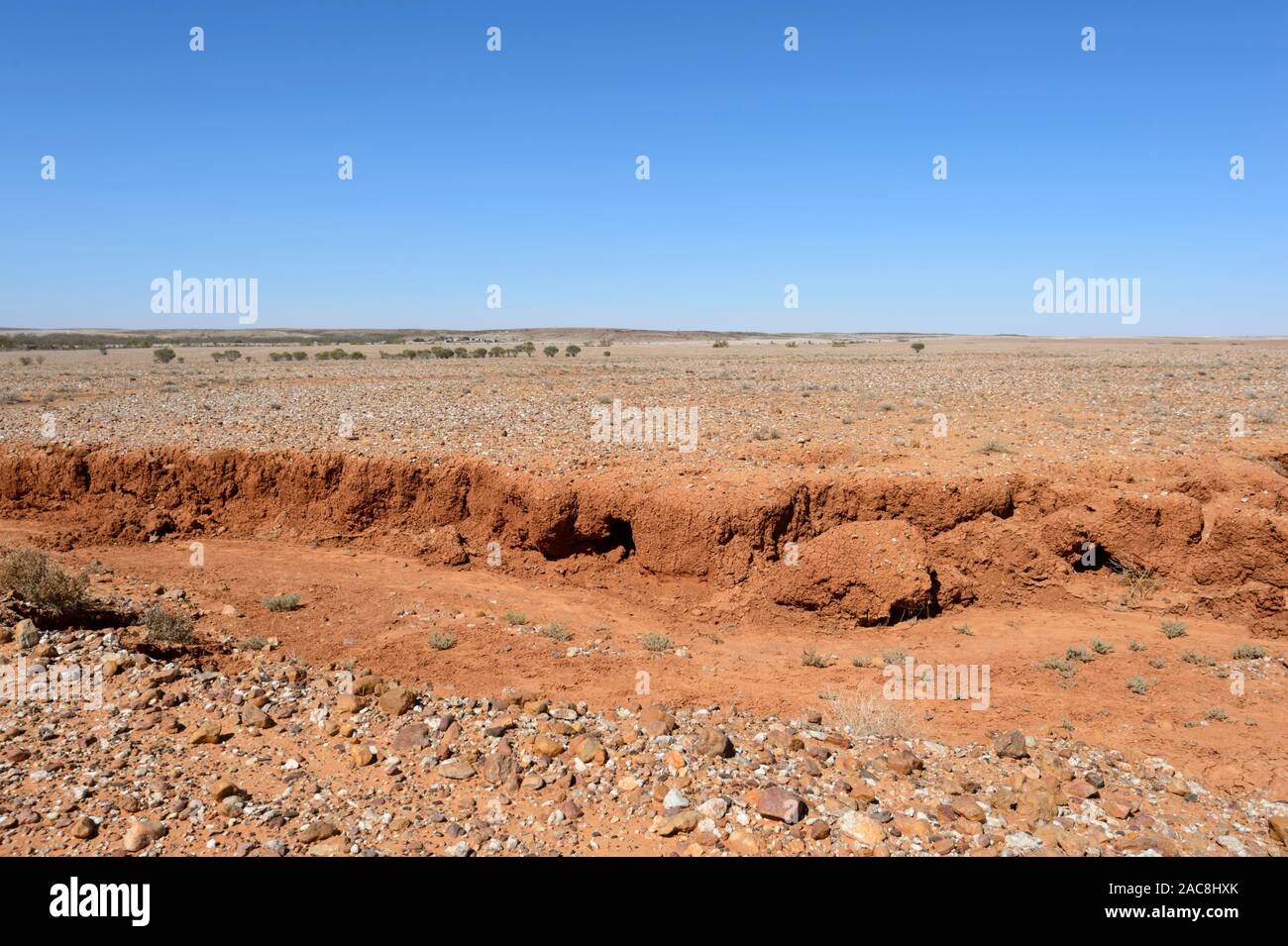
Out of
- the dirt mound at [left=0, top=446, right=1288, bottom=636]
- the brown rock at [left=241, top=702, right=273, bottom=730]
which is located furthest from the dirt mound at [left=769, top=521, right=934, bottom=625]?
the brown rock at [left=241, top=702, right=273, bottom=730]

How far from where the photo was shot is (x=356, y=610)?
9305 mm

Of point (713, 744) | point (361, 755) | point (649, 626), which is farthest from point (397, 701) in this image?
point (649, 626)

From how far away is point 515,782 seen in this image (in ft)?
16.6

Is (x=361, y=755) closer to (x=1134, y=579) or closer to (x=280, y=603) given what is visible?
(x=280, y=603)

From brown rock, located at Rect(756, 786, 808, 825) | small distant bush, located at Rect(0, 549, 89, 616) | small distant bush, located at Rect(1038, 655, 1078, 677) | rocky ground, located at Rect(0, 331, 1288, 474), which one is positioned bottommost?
small distant bush, located at Rect(1038, 655, 1078, 677)

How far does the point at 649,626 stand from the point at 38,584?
6697 millimetres

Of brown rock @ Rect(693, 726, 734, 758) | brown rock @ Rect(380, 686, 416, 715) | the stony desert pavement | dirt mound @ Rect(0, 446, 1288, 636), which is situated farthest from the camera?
dirt mound @ Rect(0, 446, 1288, 636)

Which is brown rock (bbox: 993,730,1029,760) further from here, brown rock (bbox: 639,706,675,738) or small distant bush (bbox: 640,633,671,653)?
small distant bush (bbox: 640,633,671,653)

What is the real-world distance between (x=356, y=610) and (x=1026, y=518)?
936 cm

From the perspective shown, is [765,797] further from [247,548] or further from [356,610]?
[247,548]

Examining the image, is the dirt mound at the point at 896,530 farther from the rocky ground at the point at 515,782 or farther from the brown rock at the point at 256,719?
the brown rock at the point at 256,719

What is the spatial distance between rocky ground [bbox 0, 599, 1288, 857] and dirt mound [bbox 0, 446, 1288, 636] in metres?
3.43

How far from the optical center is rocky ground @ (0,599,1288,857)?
4461mm

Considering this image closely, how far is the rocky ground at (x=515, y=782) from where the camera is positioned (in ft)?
14.6
